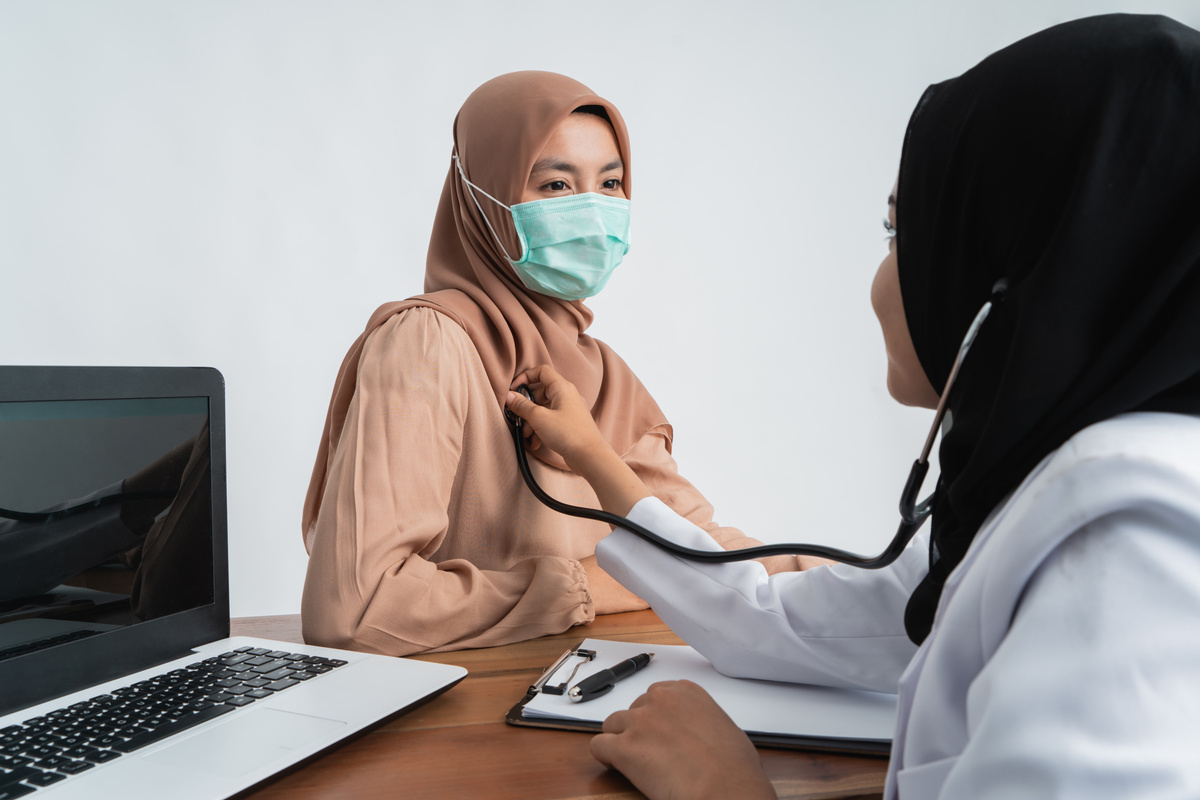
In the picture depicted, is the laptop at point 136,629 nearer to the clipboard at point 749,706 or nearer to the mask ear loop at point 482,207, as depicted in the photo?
the clipboard at point 749,706

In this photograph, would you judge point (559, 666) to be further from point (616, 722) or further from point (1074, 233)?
point (1074, 233)

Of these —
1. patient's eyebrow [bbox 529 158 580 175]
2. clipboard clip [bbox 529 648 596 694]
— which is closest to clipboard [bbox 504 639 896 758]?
clipboard clip [bbox 529 648 596 694]

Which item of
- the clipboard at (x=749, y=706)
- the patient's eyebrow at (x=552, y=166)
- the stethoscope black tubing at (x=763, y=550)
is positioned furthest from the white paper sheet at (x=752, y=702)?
the patient's eyebrow at (x=552, y=166)

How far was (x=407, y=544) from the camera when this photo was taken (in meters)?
1.05

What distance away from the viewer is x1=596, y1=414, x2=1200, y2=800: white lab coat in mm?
370

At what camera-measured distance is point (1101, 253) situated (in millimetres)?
493

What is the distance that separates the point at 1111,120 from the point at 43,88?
255 cm

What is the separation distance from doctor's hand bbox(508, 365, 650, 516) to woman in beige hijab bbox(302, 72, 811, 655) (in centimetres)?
6

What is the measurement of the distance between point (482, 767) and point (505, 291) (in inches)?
36.0

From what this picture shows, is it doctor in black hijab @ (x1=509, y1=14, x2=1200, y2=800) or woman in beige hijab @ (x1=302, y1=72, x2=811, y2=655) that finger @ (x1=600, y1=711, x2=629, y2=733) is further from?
woman in beige hijab @ (x1=302, y1=72, x2=811, y2=655)

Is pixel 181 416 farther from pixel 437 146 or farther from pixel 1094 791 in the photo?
pixel 437 146

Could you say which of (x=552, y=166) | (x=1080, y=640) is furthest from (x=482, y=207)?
(x=1080, y=640)

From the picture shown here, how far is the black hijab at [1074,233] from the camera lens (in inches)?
19.1

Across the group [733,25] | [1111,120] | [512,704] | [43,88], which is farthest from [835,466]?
[43,88]
